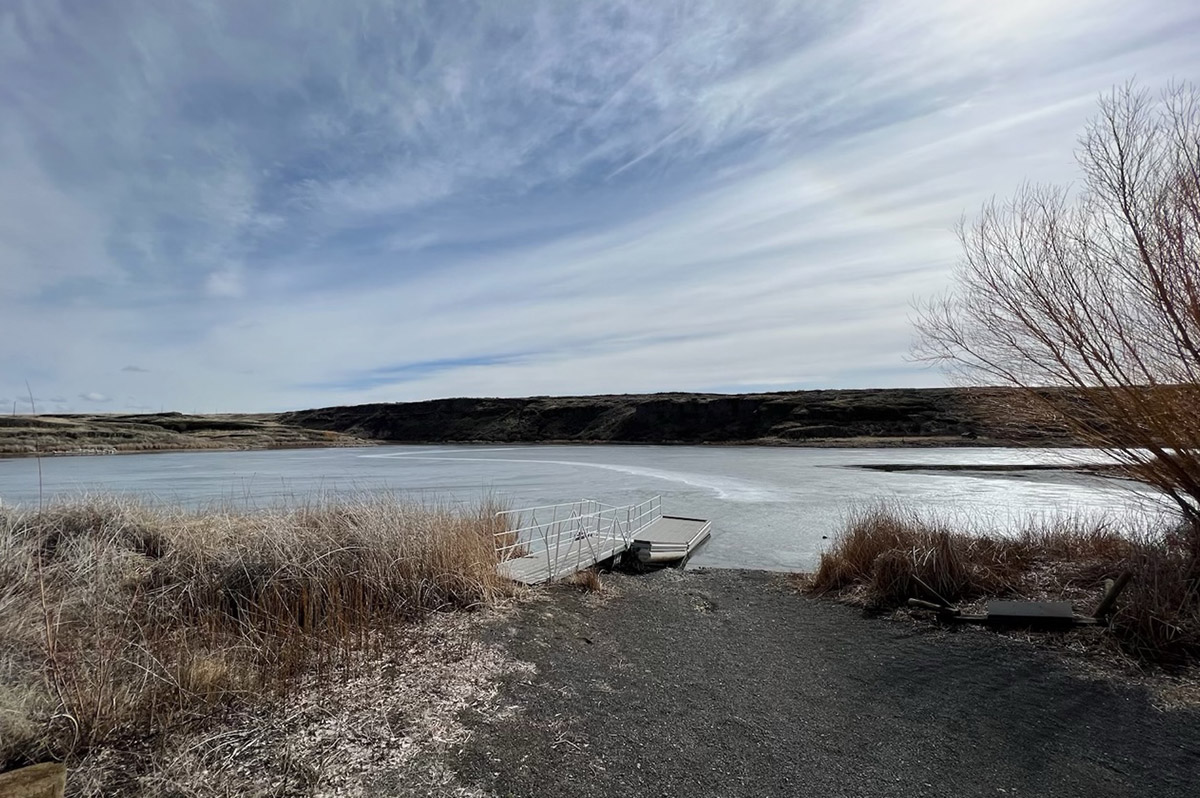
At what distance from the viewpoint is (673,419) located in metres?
93.2

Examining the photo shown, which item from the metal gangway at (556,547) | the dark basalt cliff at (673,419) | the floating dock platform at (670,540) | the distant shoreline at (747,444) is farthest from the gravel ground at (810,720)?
the dark basalt cliff at (673,419)

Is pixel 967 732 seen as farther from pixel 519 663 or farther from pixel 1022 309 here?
pixel 1022 309

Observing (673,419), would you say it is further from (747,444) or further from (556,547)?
(556,547)

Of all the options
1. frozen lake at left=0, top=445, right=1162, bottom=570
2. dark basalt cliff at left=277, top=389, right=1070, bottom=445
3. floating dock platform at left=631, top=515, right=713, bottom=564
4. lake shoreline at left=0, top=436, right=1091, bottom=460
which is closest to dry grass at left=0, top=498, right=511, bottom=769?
floating dock platform at left=631, top=515, right=713, bottom=564

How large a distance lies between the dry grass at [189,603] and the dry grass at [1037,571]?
16.9ft

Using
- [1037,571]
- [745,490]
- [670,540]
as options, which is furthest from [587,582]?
[745,490]

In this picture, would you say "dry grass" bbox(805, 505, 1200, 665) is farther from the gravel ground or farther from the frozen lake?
the frozen lake

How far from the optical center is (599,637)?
24.0 ft

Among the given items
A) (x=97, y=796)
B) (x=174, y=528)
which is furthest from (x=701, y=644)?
(x=174, y=528)

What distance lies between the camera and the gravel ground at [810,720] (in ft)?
13.5

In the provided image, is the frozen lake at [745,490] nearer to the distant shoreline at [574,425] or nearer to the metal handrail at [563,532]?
the metal handrail at [563,532]

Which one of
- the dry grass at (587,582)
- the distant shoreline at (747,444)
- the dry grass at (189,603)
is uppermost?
the dry grass at (189,603)

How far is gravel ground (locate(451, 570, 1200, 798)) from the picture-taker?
412 cm

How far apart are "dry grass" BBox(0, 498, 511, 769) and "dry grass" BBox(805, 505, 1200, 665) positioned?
5.16 metres
